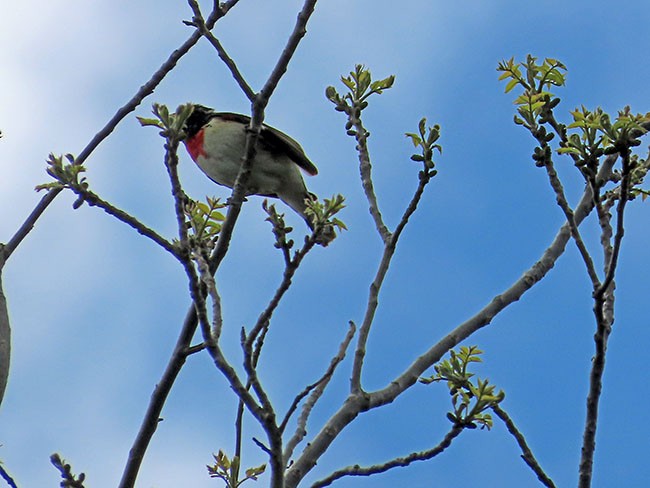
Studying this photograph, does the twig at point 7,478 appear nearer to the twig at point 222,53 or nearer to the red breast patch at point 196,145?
the twig at point 222,53

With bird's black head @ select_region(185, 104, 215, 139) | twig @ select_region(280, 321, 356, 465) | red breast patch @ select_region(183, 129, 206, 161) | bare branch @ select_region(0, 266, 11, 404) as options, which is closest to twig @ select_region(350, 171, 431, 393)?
twig @ select_region(280, 321, 356, 465)

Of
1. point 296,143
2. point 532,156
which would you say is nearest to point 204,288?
point 532,156

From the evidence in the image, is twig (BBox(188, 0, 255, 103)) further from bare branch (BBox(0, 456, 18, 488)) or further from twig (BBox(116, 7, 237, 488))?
bare branch (BBox(0, 456, 18, 488))

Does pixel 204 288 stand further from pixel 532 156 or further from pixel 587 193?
pixel 587 193

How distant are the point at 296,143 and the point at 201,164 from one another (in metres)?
0.96

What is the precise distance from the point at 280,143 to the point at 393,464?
3.67 m

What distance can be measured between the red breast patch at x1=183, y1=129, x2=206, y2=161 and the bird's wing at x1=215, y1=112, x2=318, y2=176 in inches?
8.9

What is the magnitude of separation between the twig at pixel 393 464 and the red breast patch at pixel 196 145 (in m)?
4.09

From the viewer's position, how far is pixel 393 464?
3551 mm

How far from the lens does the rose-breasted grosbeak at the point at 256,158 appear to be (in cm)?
686

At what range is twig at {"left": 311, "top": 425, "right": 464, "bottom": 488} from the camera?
347 cm

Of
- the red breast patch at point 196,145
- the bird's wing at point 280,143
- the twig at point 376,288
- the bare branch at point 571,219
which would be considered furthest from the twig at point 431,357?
the red breast patch at point 196,145

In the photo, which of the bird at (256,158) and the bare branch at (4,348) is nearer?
the bare branch at (4,348)

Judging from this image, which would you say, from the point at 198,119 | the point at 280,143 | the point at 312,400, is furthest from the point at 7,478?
the point at 198,119
